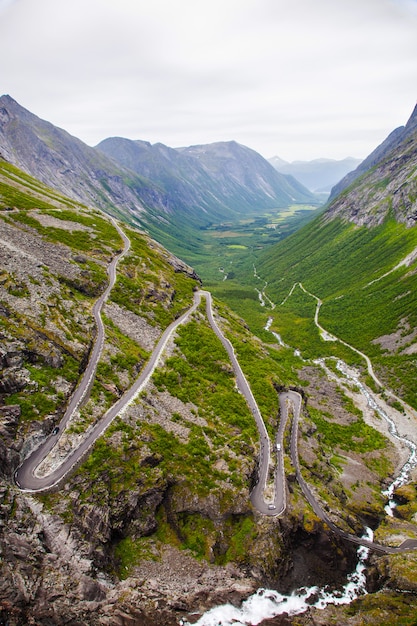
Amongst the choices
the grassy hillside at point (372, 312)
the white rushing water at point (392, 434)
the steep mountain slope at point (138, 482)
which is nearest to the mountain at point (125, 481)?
the steep mountain slope at point (138, 482)

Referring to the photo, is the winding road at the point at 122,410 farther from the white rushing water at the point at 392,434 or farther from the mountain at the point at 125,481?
the white rushing water at the point at 392,434

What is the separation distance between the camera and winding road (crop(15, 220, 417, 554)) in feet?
149

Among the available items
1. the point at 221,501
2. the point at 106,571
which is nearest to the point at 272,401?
the point at 221,501

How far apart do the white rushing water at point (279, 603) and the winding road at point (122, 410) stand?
222 inches

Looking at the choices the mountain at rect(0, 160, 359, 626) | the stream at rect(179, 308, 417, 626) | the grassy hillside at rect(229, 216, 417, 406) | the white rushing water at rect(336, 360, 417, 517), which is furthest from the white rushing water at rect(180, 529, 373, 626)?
the grassy hillside at rect(229, 216, 417, 406)

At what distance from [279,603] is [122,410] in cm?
3338

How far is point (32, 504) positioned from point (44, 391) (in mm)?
16572

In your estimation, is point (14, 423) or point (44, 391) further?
point (44, 391)

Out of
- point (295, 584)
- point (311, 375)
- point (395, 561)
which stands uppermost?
point (311, 375)

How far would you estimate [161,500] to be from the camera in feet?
164

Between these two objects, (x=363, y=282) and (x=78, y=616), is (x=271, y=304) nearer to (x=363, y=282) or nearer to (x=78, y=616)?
(x=363, y=282)

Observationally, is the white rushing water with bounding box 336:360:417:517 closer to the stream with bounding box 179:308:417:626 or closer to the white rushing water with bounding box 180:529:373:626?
the stream with bounding box 179:308:417:626

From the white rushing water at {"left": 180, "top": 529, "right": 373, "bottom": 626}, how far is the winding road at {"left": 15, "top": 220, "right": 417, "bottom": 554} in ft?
18.5

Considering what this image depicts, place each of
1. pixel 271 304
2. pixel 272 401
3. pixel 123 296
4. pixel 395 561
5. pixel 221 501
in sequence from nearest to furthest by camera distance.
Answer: pixel 395 561 < pixel 221 501 < pixel 272 401 < pixel 123 296 < pixel 271 304
